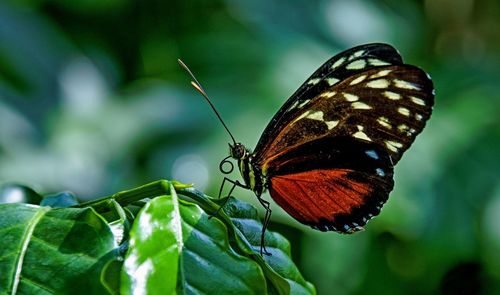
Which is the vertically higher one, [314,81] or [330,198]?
[314,81]

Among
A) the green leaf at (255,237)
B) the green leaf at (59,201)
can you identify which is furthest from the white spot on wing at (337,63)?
the green leaf at (59,201)

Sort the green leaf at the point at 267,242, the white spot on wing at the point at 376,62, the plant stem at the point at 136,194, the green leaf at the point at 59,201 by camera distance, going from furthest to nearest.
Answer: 1. the white spot on wing at the point at 376,62
2. the green leaf at the point at 59,201
3. the green leaf at the point at 267,242
4. the plant stem at the point at 136,194

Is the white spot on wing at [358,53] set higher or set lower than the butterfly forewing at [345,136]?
higher

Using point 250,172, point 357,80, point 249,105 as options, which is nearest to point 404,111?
point 357,80

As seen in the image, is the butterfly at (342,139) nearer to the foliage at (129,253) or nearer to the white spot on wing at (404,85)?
the white spot on wing at (404,85)

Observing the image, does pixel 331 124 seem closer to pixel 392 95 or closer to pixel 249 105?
pixel 392 95

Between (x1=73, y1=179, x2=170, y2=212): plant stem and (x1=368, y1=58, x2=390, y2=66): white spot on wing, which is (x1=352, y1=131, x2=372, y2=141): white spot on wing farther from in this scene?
(x1=73, y1=179, x2=170, y2=212): plant stem

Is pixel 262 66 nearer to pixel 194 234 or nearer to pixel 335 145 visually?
pixel 335 145
